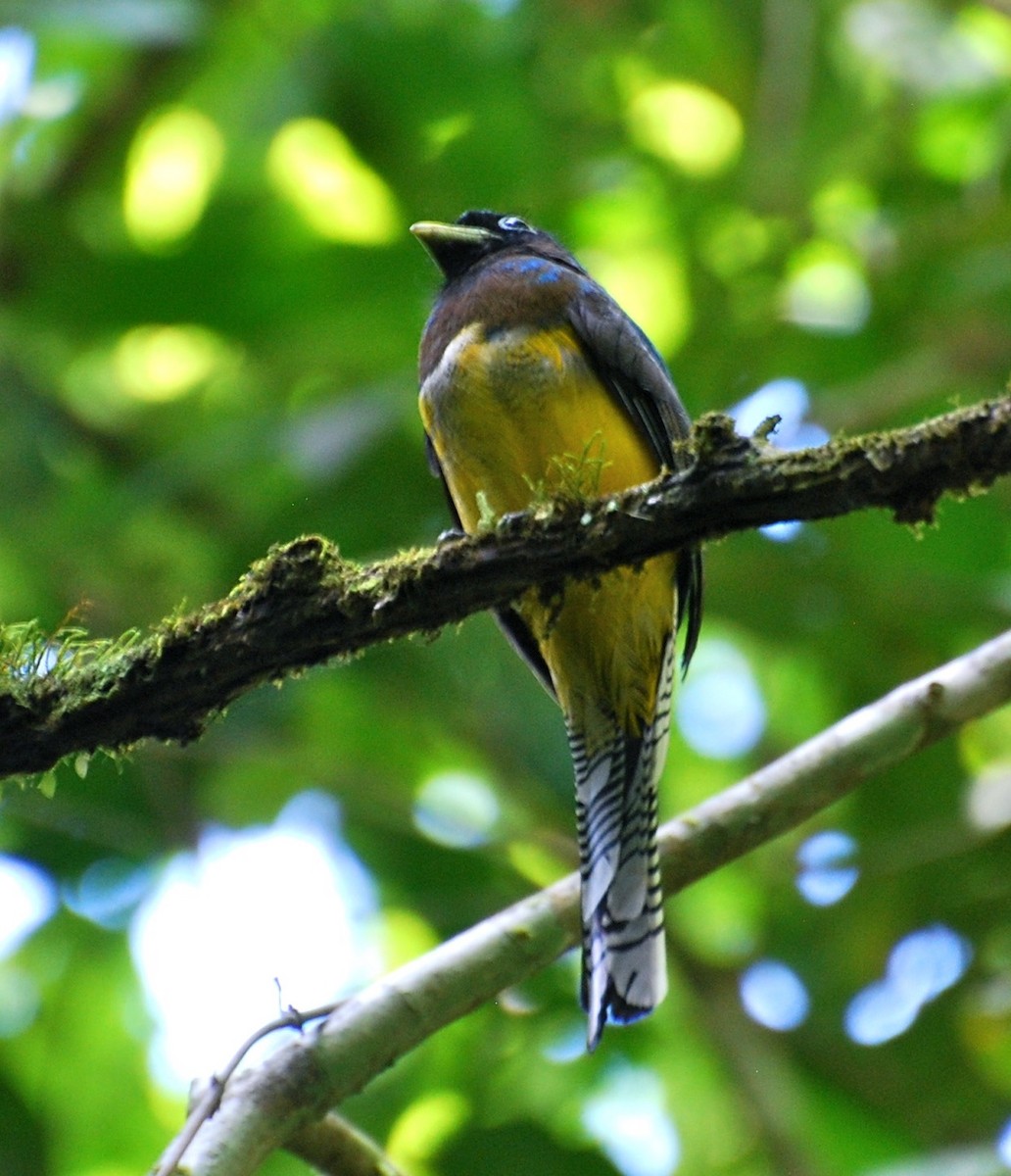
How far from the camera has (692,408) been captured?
20.6ft

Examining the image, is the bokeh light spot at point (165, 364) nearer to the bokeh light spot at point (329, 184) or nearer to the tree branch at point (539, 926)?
the bokeh light spot at point (329, 184)

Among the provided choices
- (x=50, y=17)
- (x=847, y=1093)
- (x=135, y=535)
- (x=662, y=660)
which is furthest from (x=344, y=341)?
(x=847, y=1093)

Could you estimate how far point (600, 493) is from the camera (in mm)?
4332

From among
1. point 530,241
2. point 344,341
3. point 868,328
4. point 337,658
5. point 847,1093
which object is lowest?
point 847,1093

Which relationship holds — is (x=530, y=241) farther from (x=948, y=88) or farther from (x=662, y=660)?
(x=948, y=88)

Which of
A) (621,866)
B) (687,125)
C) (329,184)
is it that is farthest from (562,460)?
(687,125)

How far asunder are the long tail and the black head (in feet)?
5.09

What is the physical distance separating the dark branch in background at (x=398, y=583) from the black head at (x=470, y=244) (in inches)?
106

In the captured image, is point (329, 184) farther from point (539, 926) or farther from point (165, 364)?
point (539, 926)

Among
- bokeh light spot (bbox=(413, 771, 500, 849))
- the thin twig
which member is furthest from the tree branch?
bokeh light spot (bbox=(413, 771, 500, 849))

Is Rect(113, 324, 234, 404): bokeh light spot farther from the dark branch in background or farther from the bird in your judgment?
the dark branch in background

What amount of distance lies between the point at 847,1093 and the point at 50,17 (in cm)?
507

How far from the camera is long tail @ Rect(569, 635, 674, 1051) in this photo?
4.20 metres

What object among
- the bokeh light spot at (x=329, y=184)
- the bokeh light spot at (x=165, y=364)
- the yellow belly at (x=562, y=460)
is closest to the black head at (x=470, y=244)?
the yellow belly at (x=562, y=460)
